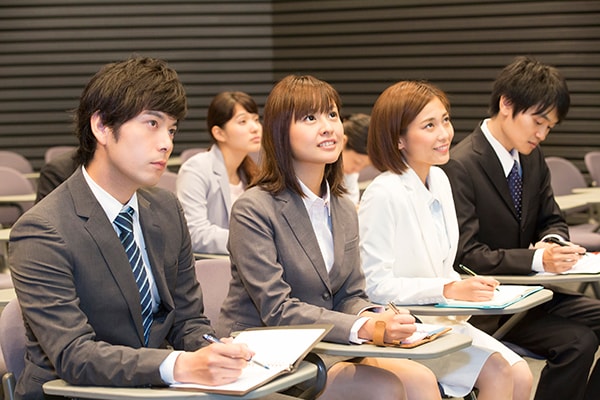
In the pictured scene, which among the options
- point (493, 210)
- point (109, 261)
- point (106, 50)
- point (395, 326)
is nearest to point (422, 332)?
point (395, 326)

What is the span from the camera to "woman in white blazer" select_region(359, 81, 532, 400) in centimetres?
346

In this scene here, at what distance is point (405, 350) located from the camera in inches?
106

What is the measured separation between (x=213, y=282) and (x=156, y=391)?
1.20 metres

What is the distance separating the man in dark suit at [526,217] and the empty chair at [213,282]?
45.8 inches

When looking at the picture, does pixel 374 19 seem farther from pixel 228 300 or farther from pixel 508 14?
pixel 228 300

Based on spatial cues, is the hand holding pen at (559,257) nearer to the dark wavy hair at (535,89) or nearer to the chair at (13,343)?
the dark wavy hair at (535,89)

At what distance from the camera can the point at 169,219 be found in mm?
2984

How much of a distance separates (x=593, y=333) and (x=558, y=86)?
1181 millimetres

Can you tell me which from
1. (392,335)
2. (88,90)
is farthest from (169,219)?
(392,335)

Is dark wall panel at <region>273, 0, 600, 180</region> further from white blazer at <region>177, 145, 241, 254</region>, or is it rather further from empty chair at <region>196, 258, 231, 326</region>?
empty chair at <region>196, 258, 231, 326</region>

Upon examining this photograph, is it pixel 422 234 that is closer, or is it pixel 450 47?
pixel 422 234

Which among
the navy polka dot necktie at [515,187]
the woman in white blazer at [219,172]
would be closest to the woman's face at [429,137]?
the navy polka dot necktie at [515,187]

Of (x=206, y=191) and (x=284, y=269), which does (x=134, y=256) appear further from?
(x=206, y=191)

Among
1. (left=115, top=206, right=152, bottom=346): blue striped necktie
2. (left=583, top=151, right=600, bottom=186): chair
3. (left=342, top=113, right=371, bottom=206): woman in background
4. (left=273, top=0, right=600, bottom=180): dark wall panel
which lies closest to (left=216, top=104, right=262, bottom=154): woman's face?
(left=342, top=113, right=371, bottom=206): woman in background
